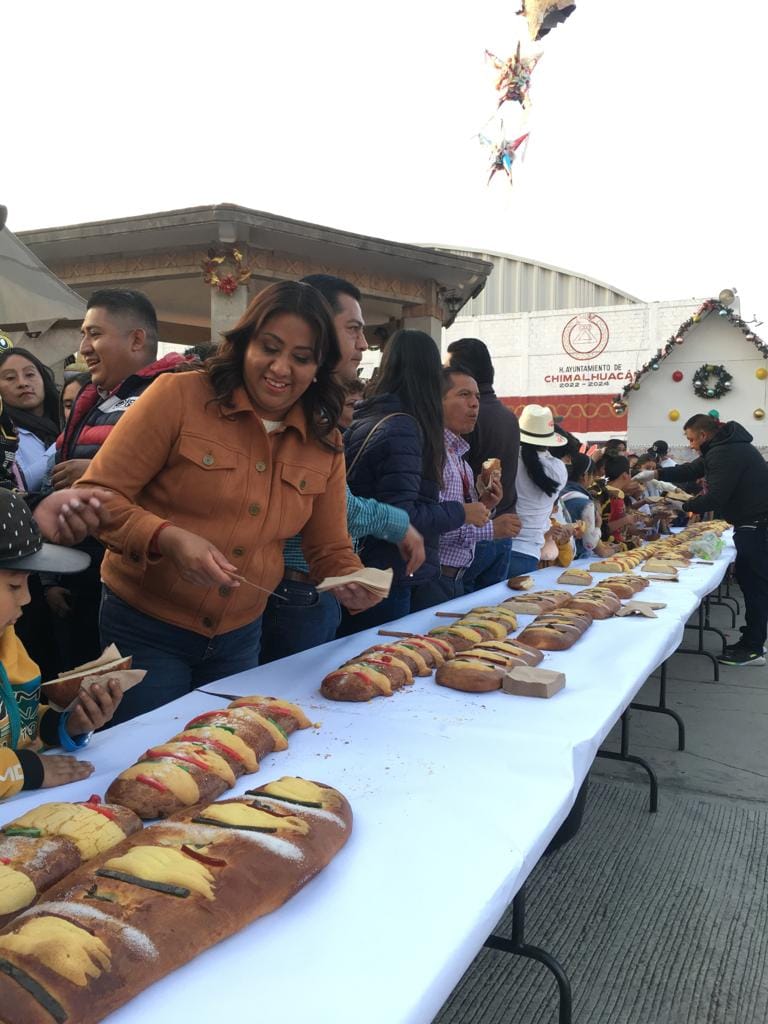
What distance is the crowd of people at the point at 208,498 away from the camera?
1618 mm

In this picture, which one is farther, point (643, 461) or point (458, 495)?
point (643, 461)

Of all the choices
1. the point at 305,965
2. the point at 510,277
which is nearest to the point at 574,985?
the point at 305,965

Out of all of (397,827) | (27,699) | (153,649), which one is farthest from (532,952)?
(27,699)

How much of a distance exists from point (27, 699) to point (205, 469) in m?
0.63

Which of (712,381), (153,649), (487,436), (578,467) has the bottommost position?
(153,649)

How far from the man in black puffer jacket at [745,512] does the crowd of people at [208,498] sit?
3529 mm

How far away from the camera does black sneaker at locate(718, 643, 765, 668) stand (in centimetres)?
→ 587

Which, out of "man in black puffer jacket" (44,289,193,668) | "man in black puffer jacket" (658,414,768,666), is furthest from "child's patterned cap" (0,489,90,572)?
"man in black puffer jacket" (658,414,768,666)

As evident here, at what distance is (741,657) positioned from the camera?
588 centimetres

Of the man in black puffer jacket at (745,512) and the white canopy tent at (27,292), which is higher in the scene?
the white canopy tent at (27,292)

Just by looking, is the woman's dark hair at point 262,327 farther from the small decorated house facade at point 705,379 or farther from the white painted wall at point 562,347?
the white painted wall at point 562,347

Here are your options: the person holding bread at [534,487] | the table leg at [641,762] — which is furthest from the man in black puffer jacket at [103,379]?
the person holding bread at [534,487]

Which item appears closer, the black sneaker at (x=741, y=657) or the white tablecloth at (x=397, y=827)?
the white tablecloth at (x=397, y=827)

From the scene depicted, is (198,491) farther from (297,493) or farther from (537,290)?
(537,290)
